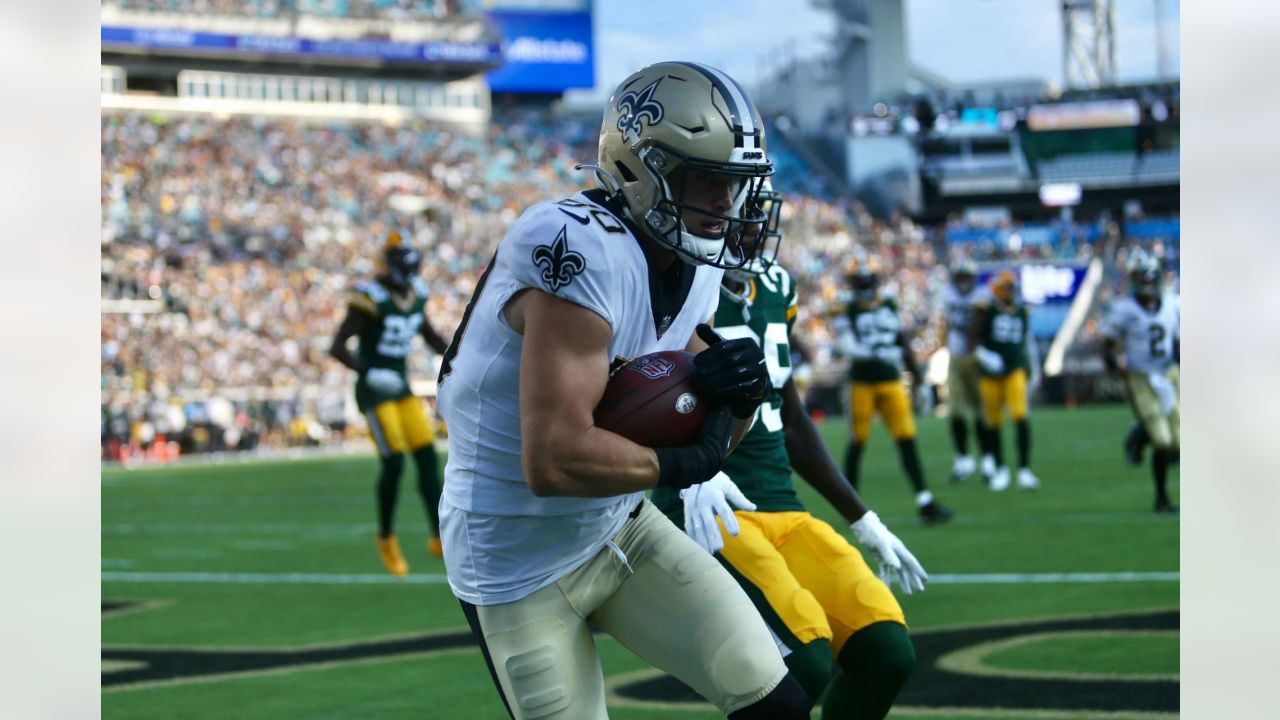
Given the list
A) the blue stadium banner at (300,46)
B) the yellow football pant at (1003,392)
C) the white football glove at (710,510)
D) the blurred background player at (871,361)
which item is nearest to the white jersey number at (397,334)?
the blurred background player at (871,361)

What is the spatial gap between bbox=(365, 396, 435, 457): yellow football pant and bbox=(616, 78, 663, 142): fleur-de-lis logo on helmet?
619 centimetres

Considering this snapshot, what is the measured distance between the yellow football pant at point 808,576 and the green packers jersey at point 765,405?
0.10m

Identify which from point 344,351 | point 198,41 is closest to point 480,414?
point 344,351

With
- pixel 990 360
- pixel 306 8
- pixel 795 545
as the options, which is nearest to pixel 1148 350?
pixel 990 360

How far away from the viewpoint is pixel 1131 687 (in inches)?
205

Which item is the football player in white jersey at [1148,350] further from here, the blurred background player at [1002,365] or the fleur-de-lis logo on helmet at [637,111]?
the fleur-de-lis logo on helmet at [637,111]

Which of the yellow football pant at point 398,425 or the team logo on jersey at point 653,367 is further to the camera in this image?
the yellow football pant at point 398,425

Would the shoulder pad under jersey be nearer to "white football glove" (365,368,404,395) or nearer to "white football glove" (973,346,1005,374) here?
"white football glove" (365,368,404,395)

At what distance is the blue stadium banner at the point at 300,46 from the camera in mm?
40625

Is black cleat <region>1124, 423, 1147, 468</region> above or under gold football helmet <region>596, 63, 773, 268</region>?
under

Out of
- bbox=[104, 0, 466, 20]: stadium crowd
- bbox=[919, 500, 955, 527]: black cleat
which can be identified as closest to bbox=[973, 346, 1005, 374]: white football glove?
bbox=[919, 500, 955, 527]: black cleat

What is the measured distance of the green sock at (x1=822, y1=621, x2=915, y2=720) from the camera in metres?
3.73
